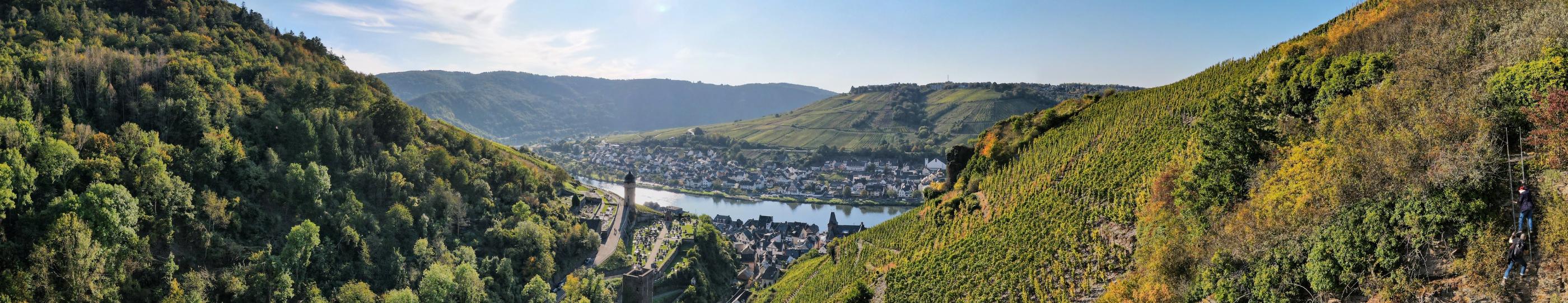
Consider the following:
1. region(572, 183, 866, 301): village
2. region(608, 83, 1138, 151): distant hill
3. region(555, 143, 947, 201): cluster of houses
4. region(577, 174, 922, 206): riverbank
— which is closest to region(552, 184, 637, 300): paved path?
region(572, 183, 866, 301): village

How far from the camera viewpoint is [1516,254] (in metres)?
9.24

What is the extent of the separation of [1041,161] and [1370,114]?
1373 cm

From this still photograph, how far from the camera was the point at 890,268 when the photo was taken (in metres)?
26.7

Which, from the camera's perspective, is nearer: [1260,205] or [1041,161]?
[1260,205]

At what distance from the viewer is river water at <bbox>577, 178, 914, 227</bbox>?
8331 cm

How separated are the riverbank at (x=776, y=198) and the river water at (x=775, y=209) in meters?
0.60

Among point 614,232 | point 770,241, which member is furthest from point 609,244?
point 770,241

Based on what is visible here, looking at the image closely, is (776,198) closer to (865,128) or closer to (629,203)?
(629,203)

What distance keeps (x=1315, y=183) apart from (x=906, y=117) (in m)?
131

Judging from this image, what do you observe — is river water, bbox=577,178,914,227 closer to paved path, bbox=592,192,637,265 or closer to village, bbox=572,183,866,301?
village, bbox=572,183,866,301

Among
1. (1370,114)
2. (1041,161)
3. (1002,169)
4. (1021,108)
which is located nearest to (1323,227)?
(1370,114)

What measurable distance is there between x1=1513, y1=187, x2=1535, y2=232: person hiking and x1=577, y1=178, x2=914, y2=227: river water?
65.9m

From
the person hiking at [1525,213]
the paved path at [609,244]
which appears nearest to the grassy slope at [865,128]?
the paved path at [609,244]

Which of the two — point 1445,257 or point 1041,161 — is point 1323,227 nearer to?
point 1445,257
